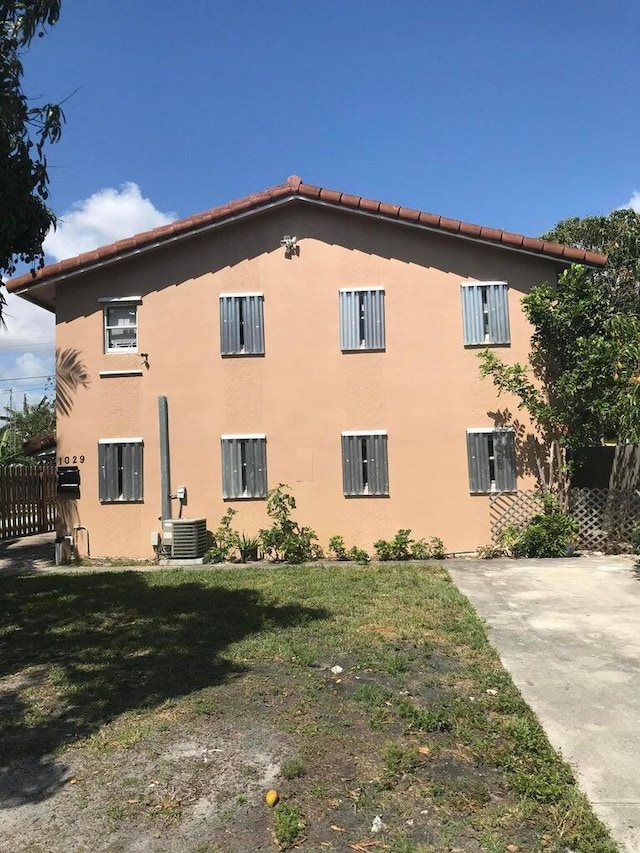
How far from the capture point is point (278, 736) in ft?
14.1

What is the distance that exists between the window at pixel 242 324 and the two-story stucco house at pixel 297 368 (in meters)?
0.03

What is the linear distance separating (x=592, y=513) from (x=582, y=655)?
243 inches

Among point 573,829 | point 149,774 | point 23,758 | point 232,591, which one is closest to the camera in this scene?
point 573,829

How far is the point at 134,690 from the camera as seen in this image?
519cm

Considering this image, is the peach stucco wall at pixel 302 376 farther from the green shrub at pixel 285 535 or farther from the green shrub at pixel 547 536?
the green shrub at pixel 547 536

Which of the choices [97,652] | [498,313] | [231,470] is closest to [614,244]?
[498,313]

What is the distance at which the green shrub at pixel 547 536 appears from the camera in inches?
439

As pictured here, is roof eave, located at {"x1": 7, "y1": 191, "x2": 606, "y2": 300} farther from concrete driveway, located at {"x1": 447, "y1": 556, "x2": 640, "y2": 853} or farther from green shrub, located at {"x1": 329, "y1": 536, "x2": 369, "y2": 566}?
green shrub, located at {"x1": 329, "y1": 536, "x2": 369, "y2": 566}

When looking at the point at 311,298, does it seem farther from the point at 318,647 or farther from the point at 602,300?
the point at 318,647

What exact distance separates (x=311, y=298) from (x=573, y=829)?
402 inches

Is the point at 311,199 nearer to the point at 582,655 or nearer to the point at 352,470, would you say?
the point at 352,470

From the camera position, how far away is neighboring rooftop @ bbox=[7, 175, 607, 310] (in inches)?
459

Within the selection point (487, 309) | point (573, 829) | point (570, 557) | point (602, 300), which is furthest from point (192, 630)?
point (602, 300)

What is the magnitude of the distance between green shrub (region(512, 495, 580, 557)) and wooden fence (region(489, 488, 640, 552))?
0.28 meters
